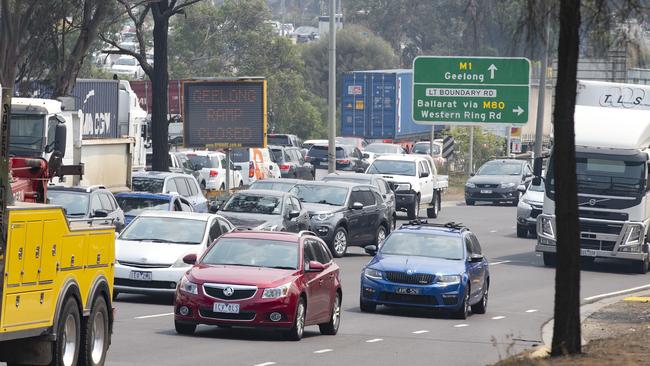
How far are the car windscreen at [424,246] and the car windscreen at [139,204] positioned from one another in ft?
23.0

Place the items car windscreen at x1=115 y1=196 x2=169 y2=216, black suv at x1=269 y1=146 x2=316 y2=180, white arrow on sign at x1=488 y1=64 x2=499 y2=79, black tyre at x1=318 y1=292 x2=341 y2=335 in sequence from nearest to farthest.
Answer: black tyre at x1=318 y1=292 x2=341 y2=335 → car windscreen at x1=115 y1=196 x2=169 y2=216 → white arrow on sign at x1=488 y1=64 x2=499 y2=79 → black suv at x1=269 y1=146 x2=316 y2=180

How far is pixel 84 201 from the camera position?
2659 cm

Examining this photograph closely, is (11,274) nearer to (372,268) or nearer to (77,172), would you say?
(77,172)

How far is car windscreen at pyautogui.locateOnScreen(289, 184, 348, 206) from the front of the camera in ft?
111

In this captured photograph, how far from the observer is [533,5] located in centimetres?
1366

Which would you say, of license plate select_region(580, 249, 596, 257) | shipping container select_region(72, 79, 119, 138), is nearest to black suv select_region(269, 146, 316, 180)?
shipping container select_region(72, 79, 119, 138)

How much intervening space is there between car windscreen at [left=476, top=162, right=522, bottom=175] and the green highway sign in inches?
→ 228

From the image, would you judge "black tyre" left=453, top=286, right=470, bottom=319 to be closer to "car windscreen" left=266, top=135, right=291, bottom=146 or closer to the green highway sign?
the green highway sign

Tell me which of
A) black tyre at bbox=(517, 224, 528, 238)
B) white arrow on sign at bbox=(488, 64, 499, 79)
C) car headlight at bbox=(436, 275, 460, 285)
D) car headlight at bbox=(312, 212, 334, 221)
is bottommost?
black tyre at bbox=(517, 224, 528, 238)

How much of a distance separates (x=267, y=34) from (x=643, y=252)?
52644 millimetres

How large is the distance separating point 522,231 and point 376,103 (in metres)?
33.2

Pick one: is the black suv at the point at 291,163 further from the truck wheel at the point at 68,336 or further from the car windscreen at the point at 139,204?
the truck wheel at the point at 68,336

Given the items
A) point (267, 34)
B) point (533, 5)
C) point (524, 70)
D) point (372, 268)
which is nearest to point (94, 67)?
point (267, 34)

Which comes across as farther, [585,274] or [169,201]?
[585,274]
